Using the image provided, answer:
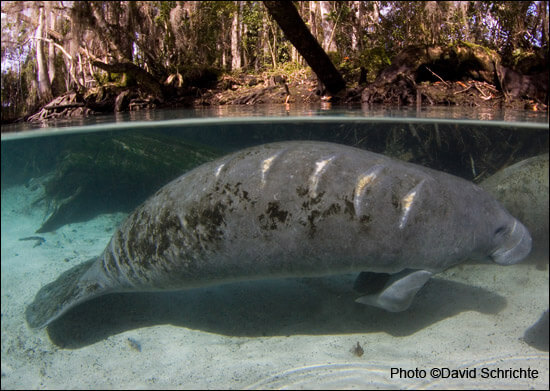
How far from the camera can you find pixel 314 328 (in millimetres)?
3830

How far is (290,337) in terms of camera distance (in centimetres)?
372

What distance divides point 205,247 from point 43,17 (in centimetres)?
678

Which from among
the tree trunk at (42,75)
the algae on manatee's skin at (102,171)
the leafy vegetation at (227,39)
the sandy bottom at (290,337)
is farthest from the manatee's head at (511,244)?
the tree trunk at (42,75)

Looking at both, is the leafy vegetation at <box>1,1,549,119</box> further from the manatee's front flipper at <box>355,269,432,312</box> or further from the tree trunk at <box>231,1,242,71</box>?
the manatee's front flipper at <box>355,269,432,312</box>

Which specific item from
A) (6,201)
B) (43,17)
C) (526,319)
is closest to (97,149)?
(6,201)

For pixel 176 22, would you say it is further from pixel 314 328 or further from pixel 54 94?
pixel 314 328

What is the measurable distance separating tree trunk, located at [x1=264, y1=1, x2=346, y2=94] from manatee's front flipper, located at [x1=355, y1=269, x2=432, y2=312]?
6.36 m

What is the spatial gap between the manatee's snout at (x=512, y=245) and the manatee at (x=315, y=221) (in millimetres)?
77

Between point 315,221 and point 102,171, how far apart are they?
531 cm

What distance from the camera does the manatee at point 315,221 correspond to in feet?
10.8

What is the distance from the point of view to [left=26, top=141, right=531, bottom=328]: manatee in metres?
3.28

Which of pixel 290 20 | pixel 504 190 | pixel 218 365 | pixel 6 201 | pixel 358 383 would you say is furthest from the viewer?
pixel 290 20

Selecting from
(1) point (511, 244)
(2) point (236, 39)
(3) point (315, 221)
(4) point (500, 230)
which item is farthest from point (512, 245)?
(2) point (236, 39)

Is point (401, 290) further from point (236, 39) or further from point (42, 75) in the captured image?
point (42, 75)
